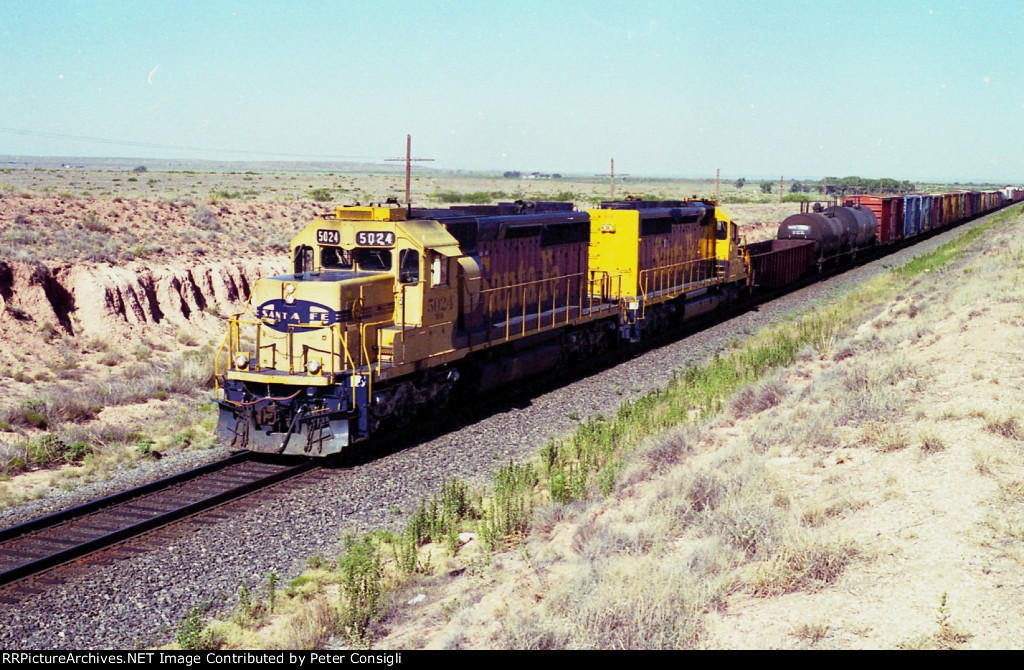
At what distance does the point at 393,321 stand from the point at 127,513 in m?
4.92

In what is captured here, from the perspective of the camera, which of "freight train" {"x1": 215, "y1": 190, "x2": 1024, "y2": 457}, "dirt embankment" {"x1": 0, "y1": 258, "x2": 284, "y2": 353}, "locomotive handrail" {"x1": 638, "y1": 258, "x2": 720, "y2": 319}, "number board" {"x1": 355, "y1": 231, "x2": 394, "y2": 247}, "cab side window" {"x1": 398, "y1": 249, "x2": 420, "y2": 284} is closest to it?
"freight train" {"x1": 215, "y1": 190, "x2": 1024, "y2": 457}

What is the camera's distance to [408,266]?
14281 mm

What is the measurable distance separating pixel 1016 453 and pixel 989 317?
26.6ft

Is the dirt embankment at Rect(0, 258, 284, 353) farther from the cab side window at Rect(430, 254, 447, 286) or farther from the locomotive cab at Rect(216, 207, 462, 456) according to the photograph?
the cab side window at Rect(430, 254, 447, 286)

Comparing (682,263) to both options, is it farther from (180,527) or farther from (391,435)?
(180,527)

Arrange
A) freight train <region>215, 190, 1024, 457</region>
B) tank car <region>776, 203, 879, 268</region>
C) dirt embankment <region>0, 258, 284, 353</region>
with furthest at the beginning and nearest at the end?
1. tank car <region>776, 203, 879, 268</region>
2. dirt embankment <region>0, 258, 284, 353</region>
3. freight train <region>215, 190, 1024, 457</region>

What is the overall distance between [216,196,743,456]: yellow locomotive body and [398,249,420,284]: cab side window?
0.02 meters

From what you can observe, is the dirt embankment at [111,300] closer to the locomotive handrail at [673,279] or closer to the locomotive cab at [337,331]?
the locomotive cab at [337,331]

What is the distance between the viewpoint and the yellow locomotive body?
42.5ft

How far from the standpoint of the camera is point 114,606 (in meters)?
8.57

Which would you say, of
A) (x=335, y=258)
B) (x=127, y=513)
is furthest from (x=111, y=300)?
(x=127, y=513)

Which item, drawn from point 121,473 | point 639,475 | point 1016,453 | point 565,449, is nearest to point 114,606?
point 121,473

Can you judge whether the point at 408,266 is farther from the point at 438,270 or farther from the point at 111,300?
the point at 111,300

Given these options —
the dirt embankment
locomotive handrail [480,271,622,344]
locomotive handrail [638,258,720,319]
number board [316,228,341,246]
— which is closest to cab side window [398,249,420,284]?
number board [316,228,341,246]
